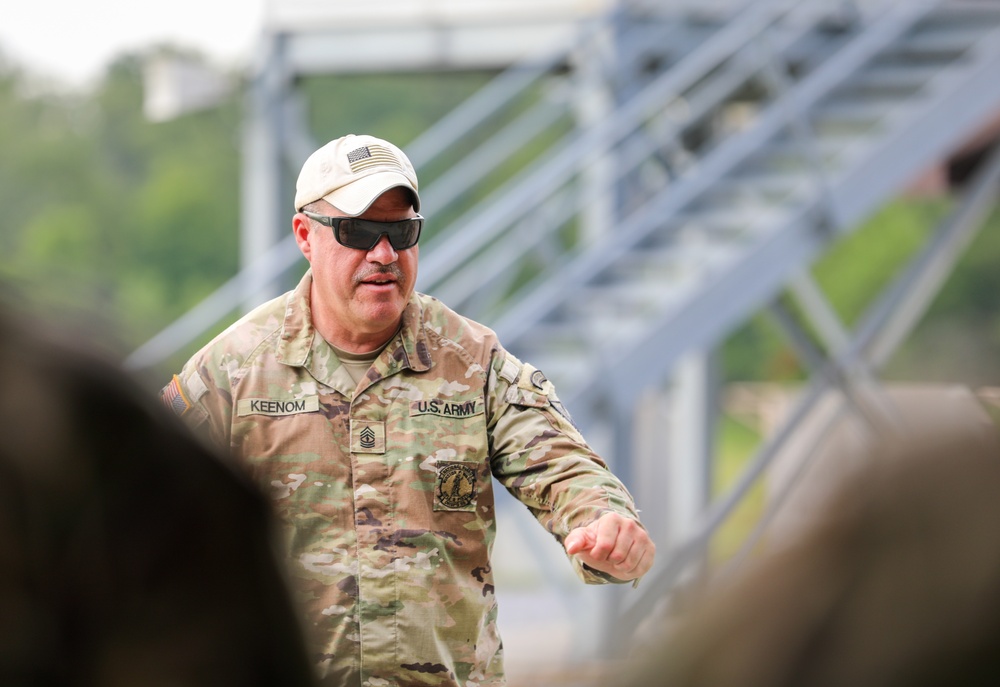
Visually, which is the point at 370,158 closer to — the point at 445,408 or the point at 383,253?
the point at 383,253

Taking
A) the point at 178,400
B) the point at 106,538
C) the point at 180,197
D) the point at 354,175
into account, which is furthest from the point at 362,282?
the point at 180,197

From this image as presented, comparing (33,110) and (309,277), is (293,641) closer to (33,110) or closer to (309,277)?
(309,277)

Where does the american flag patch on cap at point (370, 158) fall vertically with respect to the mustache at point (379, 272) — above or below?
above

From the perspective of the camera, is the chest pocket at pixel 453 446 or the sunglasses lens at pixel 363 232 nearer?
the chest pocket at pixel 453 446

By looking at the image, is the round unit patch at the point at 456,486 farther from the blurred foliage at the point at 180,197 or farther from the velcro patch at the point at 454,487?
the blurred foliage at the point at 180,197

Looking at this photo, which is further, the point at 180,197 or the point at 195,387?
the point at 180,197

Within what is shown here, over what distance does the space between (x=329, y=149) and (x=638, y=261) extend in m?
4.75

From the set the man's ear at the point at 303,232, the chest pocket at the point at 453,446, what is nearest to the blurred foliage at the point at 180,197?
the man's ear at the point at 303,232

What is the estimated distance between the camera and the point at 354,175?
2869 millimetres

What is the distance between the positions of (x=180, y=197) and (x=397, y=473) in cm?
3642

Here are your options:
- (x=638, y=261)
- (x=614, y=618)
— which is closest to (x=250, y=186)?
(x=638, y=261)

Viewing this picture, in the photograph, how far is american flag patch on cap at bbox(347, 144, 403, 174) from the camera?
2.88 meters

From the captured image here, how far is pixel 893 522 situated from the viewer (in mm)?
870

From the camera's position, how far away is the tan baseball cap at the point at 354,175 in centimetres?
284
